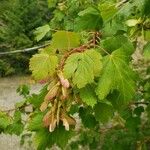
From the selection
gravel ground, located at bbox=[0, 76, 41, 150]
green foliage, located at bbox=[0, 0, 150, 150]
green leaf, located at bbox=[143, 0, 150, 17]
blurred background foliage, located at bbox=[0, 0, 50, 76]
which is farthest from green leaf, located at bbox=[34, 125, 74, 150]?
blurred background foliage, located at bbox=[0, 0, 50, 76]

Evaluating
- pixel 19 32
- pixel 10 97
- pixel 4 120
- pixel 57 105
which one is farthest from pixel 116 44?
pixel 19 32

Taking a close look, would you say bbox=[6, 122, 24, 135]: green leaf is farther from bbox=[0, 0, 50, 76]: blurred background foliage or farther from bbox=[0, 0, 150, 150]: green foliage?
bbox=[0, 0, 50, 76]: blurred background foliage

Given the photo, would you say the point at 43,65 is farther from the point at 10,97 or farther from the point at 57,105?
the point at 10,97

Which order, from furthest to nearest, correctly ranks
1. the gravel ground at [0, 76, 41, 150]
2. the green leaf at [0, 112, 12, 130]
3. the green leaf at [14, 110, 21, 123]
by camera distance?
the gravel ground at [0, 76, 41, 150], the green leaf at [14, 110, 21, 123], the green leaf at [0, 112, 12, 130]

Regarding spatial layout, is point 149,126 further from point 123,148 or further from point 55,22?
point 55,22

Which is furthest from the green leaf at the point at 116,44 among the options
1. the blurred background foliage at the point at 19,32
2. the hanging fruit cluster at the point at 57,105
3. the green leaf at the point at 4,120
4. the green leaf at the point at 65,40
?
the blurred background foliage at the point at 19,32

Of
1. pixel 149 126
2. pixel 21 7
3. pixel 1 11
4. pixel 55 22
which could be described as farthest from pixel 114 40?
pixel 1 11

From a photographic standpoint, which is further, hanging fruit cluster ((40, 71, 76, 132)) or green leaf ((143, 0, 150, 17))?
green leaf ((143, 0, 150, 17))
